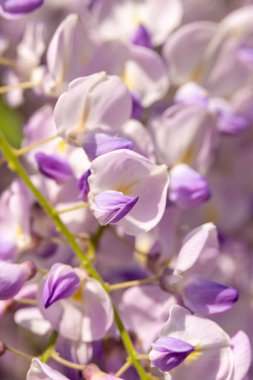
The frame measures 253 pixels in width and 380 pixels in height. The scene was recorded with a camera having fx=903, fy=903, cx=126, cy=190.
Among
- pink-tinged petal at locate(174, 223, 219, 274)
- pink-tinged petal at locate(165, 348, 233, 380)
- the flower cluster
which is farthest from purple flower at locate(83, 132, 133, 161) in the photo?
pink-tinged petal at locate(165, 348, 233, 380)

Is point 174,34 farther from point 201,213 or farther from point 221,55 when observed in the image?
point 201,213

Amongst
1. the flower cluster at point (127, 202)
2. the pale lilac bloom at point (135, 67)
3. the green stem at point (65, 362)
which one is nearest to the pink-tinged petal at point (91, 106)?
the flower cluster at point (127, 202)

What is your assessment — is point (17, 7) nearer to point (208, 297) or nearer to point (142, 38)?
point (142, 38)

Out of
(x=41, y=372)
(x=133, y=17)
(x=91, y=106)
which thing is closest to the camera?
(x=41, y=372)

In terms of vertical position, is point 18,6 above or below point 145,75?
above

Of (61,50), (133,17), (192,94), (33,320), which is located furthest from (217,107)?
(33,320)

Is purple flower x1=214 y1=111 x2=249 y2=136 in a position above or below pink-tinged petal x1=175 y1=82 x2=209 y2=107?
below

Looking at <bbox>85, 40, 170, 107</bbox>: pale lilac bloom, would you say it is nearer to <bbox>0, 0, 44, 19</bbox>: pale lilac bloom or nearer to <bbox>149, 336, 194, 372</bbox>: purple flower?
<bbox>0, 0, 44, 19</bbox>: pale lilac bloom

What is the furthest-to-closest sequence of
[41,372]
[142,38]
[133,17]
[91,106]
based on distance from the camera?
Result: [133,17] < [142,38] < [91,106] < [41,372]
